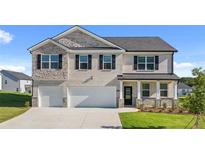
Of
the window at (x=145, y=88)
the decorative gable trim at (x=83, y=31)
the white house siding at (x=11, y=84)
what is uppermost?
the decorative gable trim at (x=83, y=31)

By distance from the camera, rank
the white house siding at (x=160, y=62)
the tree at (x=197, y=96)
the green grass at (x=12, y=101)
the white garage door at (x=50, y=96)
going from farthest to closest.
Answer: the green grass at (x=12, y=101) → the white house siding at (x=160, y=62) → the white garage door at (x=50, y=96) → the tree at (x=197, y=96)

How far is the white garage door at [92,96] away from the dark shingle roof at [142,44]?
4.44m

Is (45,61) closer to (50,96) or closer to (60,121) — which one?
(50,96)

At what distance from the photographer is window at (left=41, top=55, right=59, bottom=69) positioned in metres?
28.3

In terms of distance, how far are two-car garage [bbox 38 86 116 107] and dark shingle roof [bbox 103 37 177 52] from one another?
4588 mm

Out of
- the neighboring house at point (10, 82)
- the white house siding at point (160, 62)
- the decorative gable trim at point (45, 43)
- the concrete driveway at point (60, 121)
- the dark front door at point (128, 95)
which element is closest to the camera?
the concrete driveway at point (60, 121)

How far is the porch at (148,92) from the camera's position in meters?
28.6

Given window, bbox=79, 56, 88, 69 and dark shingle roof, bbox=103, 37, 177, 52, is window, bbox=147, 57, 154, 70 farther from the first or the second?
window, bbox=79, 56, 88, 69

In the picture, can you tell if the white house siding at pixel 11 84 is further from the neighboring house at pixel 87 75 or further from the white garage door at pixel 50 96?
the neighboring house at pixel 87 75

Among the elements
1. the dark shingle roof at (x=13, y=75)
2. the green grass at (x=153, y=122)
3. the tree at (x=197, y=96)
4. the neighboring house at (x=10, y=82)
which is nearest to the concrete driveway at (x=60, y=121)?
the green grass at (x=153, y=122)

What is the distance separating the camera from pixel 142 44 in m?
31.0
